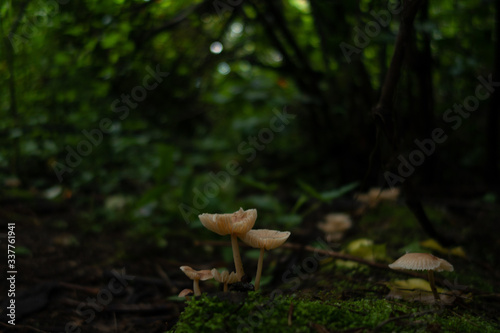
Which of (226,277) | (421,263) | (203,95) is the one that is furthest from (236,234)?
(203,95)

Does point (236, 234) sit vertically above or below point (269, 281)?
above

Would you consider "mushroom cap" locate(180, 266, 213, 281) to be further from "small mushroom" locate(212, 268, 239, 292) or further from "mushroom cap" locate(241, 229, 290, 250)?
"mushroom cap" locate(241, 229, 290, 250)

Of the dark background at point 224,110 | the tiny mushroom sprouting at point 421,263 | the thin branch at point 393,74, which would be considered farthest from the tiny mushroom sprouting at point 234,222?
→ the dark background at point 224,110

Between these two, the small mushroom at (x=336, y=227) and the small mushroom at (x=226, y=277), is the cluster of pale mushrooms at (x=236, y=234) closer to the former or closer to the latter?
the small mushroom at (x=226, y=277)

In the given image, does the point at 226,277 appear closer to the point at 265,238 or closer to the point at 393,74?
the point at 265,238

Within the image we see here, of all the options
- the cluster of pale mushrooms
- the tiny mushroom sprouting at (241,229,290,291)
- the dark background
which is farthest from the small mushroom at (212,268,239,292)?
the dark background

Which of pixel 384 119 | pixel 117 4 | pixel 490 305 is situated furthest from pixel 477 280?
pixel 117 4
